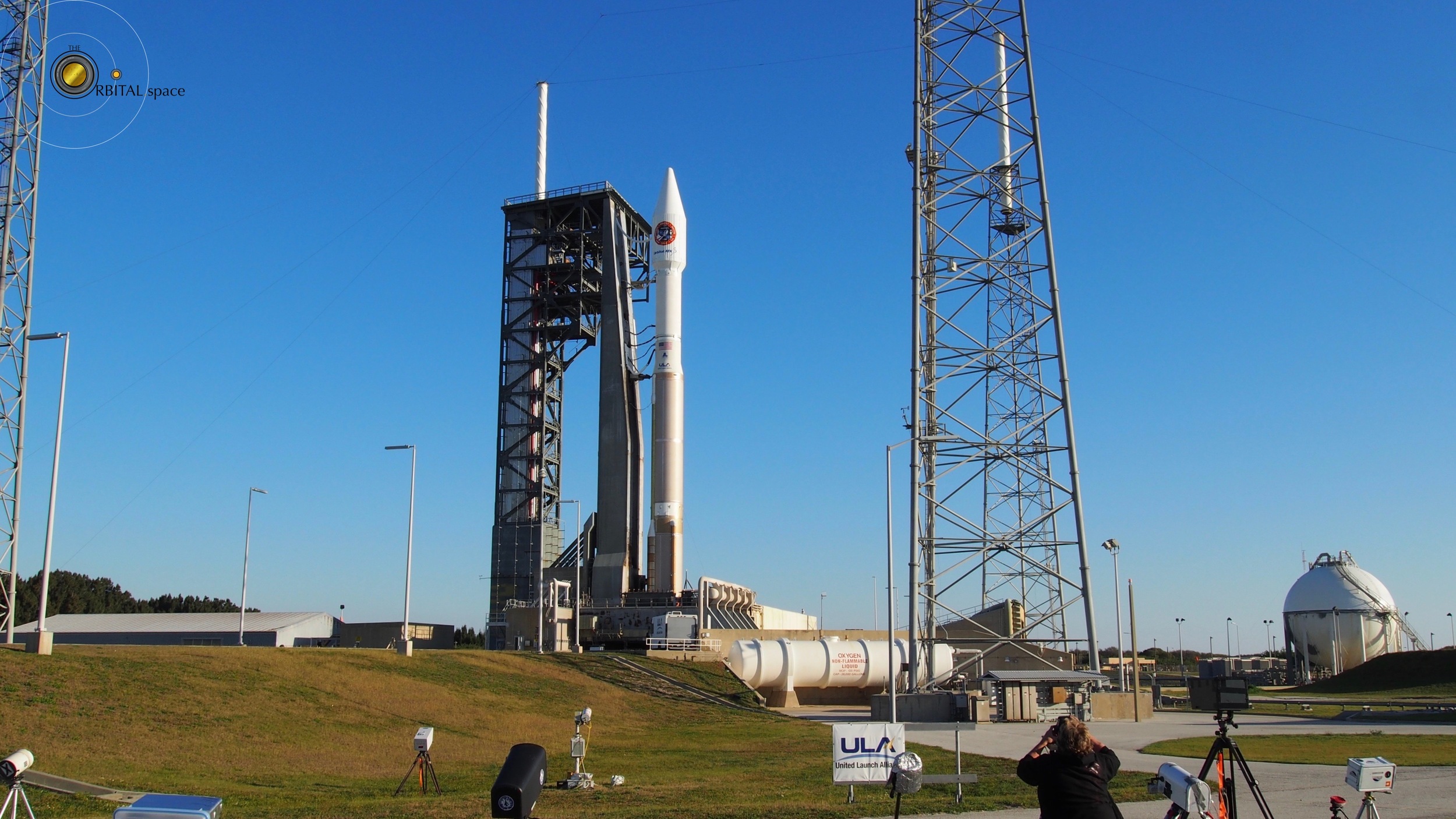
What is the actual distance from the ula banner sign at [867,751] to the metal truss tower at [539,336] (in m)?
53.9

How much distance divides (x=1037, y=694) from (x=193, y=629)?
53.0 metres

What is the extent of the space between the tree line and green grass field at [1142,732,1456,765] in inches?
3083

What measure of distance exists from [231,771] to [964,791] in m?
14.6

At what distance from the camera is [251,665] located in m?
32.8

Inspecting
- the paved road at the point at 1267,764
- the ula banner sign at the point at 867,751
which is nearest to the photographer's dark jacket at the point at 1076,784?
the paved road at the point at 1267,764

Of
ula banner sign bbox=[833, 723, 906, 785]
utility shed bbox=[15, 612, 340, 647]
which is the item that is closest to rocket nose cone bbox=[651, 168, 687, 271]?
utility shed bbox=[15, 612, 340, 647]

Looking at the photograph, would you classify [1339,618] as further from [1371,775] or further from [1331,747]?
[1371,775]

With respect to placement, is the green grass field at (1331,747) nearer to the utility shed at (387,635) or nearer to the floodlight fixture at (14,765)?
the floodlight fixture at (14,765)

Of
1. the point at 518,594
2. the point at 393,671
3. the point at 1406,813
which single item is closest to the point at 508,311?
the point at 518,594

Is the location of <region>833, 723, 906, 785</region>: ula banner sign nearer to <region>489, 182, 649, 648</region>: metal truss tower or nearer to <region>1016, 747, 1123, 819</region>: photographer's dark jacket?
<region>1016, 747, 1123, 819</region>: photographer's dark jacket

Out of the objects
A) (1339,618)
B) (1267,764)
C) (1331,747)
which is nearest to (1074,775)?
(1267,764)

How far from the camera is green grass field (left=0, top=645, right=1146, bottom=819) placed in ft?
57.9

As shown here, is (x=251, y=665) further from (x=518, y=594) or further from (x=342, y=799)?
(x=518, y=594)

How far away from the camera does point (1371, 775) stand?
11766 millimetres
